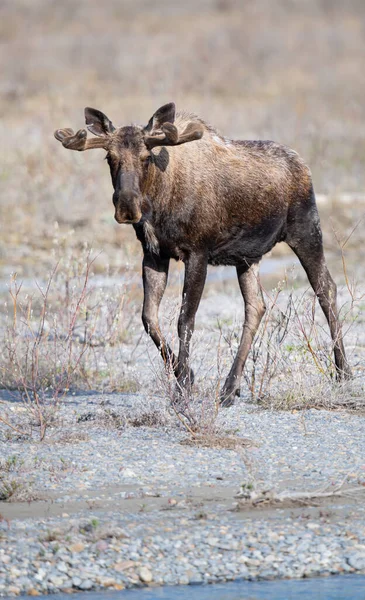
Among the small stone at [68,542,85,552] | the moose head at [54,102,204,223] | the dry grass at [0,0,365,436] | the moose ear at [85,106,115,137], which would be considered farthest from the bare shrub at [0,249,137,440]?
the small stone at [68,542,85,552]

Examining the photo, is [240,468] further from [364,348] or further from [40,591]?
[364,348]

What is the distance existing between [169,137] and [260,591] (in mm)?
3799

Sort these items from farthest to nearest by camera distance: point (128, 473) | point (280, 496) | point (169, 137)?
point (169, 137), point (128, 473), point (280, 496)

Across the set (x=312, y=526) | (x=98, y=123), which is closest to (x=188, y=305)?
(x=98, y=123)

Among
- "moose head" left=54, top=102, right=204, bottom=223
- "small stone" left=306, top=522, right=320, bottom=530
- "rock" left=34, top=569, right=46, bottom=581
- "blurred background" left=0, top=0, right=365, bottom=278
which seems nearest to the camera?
"rock" left=34, top=569, right=46, bottom=581

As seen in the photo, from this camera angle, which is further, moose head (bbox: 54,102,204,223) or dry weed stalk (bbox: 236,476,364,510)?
moose head (bbox: 54,102,204,223)

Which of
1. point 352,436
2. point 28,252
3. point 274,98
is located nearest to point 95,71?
point 274,98

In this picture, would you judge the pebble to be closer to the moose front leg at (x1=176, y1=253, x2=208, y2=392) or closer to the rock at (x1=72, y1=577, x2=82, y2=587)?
the rock at (x1=72, y1=577, x2=82, y2=587)

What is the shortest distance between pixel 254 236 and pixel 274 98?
24670 mm

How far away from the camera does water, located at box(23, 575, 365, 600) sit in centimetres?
587

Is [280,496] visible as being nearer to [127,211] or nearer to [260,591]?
[260,591]

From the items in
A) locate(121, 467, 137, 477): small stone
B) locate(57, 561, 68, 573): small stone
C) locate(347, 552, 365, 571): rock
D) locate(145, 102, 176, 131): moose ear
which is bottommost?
locate(57, 561, 68, 573): small stone

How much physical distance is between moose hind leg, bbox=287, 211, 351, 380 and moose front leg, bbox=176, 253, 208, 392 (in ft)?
3.84

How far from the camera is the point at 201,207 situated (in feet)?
29.9
